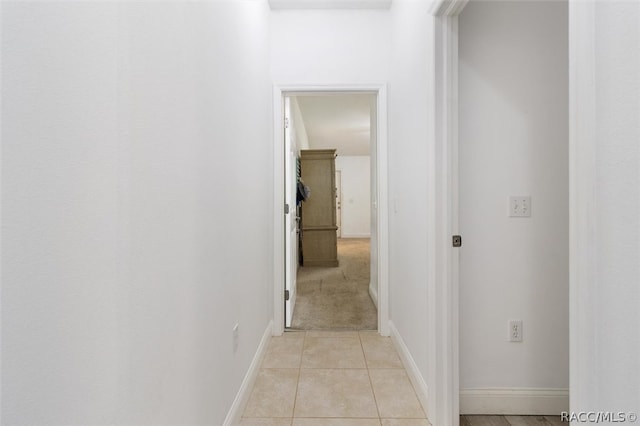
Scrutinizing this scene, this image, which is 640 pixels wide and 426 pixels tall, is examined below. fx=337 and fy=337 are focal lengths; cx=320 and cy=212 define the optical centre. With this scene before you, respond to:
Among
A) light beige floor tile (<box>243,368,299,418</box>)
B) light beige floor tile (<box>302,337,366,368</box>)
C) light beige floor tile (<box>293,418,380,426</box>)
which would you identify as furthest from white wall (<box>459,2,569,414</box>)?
light beige floor tile (<box>243,368,299,418</box>)

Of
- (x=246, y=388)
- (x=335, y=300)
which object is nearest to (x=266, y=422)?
(x=246, y=388)

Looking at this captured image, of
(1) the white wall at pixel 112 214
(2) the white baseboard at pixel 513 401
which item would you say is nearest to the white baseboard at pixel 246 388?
(1) the white wall at pixel 112 214

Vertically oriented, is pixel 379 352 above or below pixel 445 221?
below

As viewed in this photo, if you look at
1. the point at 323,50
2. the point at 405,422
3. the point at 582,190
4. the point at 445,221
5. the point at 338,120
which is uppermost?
the point at 338,120

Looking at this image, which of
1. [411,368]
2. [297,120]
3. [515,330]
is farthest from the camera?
[297,120]

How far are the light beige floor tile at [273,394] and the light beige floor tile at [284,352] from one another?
7cm

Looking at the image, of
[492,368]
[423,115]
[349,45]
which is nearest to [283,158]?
[349,45]

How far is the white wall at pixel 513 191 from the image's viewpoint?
6.08 ft

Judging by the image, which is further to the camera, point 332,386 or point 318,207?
point 318,207

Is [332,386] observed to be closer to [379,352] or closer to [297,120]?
[379,352]

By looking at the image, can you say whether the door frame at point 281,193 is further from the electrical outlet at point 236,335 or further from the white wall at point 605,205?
the white wall at point 605,205

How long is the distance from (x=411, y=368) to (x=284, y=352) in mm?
947

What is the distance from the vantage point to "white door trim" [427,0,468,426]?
5.48 ft

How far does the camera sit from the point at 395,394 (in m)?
2.00
